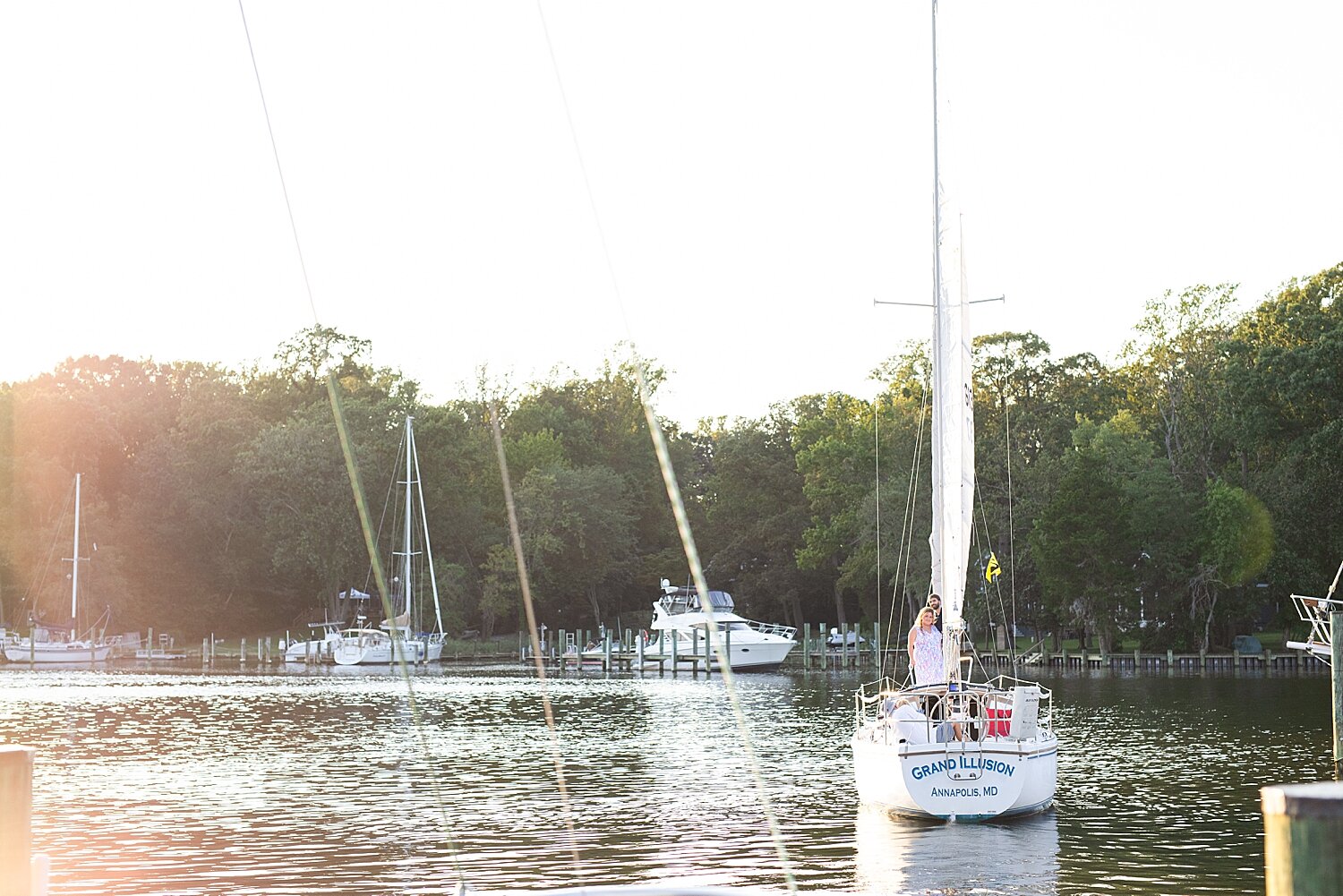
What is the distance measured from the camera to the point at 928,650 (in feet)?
68.8

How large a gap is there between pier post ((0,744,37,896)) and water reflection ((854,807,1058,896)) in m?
11.0

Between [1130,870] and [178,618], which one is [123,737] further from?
[178,618]

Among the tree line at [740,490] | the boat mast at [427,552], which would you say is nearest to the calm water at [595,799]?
the tree line at [740,490]

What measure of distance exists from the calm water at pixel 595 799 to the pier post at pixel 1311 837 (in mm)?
2853

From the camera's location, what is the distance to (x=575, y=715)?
44969 millimetres

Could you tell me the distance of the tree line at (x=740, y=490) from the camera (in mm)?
67688

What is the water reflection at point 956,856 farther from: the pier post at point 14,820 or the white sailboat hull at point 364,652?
the white sailboat hull at point 364,652

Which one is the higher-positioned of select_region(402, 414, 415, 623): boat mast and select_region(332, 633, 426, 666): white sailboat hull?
select_region(402, 414, 415, 623): boat mast

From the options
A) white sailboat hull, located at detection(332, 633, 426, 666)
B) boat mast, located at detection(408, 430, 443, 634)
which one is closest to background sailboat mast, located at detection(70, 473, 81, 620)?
white sailboat hull, located at detection(332, 633, 426, 666)

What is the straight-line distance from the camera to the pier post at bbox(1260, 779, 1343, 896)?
12.2ft

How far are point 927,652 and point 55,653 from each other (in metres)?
66.7

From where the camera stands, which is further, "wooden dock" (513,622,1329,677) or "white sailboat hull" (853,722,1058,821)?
"wooden dock" (513,622,1329,677)

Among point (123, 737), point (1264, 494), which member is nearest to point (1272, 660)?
point (1264, 494)

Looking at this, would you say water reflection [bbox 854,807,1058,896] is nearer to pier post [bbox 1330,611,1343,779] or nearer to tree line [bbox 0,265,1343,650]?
pier post [bbox 1330,611,1343,779]
